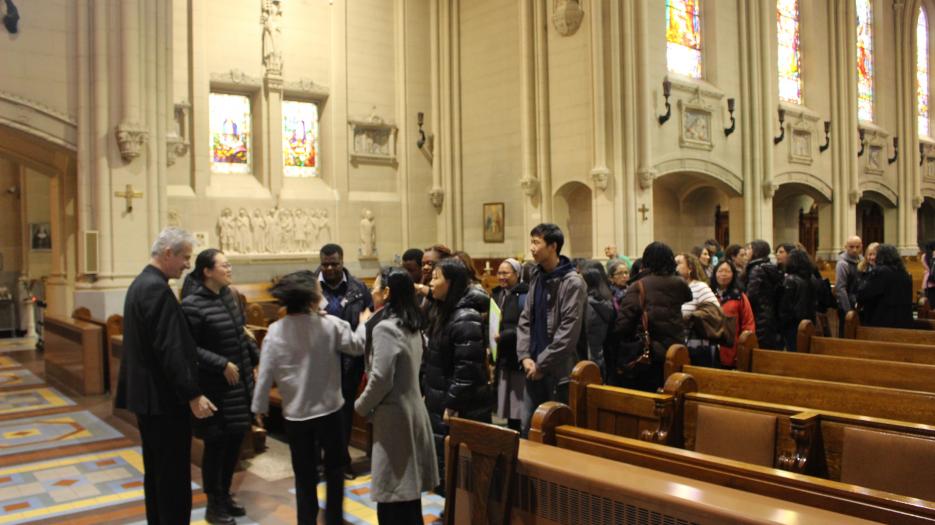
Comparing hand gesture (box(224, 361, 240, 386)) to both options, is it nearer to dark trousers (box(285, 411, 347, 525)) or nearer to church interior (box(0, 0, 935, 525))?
dark trousers (box(285, 411, 347, 525))

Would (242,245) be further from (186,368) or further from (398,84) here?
(186,368)

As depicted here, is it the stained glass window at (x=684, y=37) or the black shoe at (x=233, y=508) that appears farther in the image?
the stained glass window at (x=684, y=37)

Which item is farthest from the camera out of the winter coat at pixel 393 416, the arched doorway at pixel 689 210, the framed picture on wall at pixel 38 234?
the arched doorway at pixel 689 210

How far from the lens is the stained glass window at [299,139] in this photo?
1523 cm

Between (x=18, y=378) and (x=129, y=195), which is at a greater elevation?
(x=129, y=195)

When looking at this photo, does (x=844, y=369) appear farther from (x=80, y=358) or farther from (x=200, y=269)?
(x=80, y=358)

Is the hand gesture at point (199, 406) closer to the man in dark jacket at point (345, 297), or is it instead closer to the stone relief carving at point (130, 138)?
the man in dark jacket at point (345, 297)

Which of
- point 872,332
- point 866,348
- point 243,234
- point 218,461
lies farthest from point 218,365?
point 243,234

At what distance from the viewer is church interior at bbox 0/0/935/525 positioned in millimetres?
3477

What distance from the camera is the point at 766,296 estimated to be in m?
7.12

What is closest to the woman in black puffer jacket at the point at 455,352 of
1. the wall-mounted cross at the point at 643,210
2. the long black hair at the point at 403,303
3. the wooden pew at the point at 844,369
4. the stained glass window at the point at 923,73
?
the long black hair at the point at 403,303

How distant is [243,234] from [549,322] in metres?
10.8

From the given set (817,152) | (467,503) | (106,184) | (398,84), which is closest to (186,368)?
(467,503)

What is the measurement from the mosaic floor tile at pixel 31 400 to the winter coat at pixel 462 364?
19.7ft
